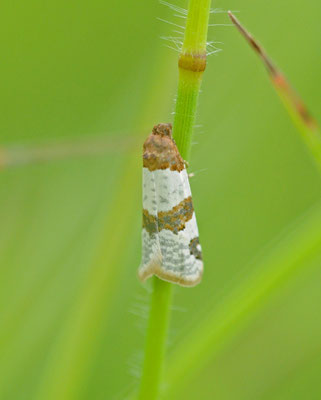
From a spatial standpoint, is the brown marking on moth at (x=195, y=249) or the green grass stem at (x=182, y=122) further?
the brown marking on moth at (x=195, y=249)

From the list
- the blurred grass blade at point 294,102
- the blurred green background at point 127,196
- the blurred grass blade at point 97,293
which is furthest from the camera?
the blurred green background at point 127,196

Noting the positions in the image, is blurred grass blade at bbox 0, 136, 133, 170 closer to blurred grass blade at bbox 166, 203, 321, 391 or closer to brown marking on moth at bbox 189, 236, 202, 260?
brown marking on moth at bbox 189, 236, 202, 260

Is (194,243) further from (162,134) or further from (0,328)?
(0,328)

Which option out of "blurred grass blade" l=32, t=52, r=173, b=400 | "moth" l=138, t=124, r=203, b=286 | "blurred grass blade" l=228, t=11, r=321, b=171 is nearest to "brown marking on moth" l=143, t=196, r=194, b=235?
"moth" l=138, t=124, r=203, b=286

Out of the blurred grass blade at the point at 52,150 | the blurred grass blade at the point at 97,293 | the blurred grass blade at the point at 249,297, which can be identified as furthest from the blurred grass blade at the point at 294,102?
the blurred grass blade at the point at 97,293

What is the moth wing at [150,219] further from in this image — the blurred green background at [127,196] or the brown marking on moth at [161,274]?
the blurred green background at [127,196]

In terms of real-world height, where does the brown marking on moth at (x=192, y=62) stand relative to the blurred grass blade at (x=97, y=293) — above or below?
above
